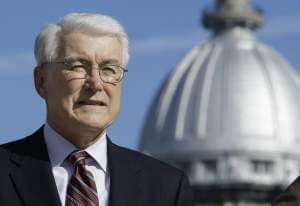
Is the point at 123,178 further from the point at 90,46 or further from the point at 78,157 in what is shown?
the point at 90,46

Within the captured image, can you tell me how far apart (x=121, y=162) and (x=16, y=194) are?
56cm

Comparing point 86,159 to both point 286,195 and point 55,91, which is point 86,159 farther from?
point 286,195

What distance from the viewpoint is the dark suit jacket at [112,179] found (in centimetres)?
783

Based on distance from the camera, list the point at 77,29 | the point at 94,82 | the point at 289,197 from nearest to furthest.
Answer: the point at 289,197 → the point at 94,82 → the point at 77,29

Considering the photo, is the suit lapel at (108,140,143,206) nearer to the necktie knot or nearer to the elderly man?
the elderly man

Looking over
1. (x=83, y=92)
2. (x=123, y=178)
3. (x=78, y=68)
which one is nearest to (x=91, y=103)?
(x=83, y=92)

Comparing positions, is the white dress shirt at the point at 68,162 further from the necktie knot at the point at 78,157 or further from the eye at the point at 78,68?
the eye at the point at 78,68

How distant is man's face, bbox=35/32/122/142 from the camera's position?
782cm

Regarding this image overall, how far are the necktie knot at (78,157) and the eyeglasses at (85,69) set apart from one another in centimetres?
33

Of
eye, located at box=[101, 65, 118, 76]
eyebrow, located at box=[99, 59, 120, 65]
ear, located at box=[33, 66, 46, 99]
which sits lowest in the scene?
ear, located at box=[33, 66, 46, 99]

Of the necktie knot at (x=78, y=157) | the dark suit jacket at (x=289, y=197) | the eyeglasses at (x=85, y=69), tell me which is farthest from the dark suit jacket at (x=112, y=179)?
the dark suit jacket at (x=289, y=197)

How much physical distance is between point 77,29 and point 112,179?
0.67 m

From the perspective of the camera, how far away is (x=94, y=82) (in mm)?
7785

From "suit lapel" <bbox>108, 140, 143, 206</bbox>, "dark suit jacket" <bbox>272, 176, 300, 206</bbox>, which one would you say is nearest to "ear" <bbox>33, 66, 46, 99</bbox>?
"suit lapel" <bbox>108, 140, 143, 206</bbox>
